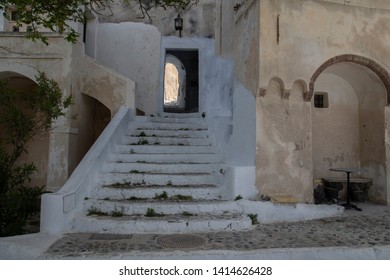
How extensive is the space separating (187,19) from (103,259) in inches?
476

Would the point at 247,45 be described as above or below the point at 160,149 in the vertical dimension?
above

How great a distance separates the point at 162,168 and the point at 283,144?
2662mm

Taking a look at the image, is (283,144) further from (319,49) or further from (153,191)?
(153,191)

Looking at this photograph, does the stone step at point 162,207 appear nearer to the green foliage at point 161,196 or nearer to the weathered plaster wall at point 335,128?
the green foliage at point 161,196

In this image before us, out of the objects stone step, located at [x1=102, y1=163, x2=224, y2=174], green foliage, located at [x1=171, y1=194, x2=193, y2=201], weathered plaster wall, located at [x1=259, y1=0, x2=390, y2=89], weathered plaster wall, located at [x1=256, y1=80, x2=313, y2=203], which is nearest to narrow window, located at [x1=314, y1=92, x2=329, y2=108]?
weathered plaster wall, located at [x1=259, y1=0, x2=390, y2=89]

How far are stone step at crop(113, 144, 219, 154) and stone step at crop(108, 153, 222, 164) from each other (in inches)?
9.3

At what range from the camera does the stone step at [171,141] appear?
7.96 metres

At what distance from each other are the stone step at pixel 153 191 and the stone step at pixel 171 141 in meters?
2.03

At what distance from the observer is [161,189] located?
5977 millimetres

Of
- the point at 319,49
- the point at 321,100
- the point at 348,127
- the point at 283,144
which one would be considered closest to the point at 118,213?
the point at 283,144

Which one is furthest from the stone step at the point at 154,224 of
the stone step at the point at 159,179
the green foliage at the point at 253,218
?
the stone step at the point at 159,179

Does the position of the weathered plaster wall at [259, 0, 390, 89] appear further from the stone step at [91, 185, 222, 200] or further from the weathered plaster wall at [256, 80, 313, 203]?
the stone step at [91, 185, 222, 200]

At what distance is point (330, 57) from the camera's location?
20.7 feet

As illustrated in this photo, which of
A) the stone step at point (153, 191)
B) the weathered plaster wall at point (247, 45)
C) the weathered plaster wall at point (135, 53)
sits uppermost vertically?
the weathered plaster wall at point (135, 53)
